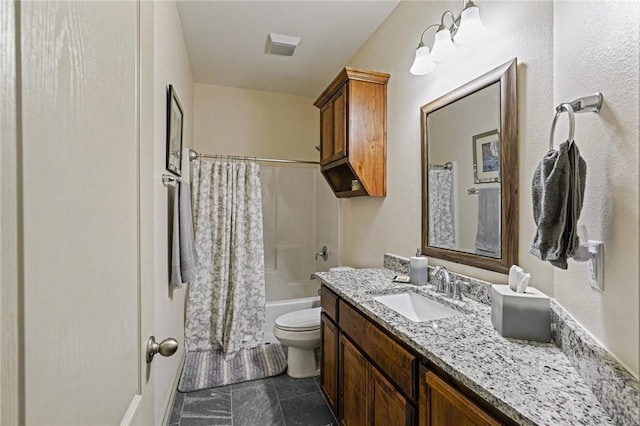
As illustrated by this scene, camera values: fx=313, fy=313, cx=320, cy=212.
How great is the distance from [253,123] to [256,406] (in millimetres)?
2761

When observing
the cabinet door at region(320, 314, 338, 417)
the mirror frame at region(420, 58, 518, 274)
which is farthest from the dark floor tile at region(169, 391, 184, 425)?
the mirror frame at region(420, 58, 518, 274)

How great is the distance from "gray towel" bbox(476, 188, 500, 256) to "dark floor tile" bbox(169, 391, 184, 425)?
2.01 meters

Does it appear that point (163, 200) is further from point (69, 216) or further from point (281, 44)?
point (281, 44)

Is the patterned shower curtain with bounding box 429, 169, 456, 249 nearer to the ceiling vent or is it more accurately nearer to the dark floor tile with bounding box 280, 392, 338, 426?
the dark floor tile with bounding box 280, 392, 338, 426

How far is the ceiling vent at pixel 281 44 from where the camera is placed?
247 centimetres

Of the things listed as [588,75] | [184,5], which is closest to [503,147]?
[588,75]

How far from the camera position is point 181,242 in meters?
2.02

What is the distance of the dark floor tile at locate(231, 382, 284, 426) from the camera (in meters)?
1.93

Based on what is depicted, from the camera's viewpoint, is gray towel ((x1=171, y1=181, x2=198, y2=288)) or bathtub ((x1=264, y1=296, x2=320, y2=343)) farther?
bathtub ((x1=264, y1=296, x2=320, y2=343))

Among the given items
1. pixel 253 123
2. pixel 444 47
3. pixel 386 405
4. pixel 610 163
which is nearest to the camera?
pixel 610 163

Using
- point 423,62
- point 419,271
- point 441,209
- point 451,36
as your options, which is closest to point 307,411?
point 419,271

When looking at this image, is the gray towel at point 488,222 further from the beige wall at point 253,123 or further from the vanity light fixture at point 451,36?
the beige wall at point 253,123

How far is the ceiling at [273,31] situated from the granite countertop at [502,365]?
1979 millimetres

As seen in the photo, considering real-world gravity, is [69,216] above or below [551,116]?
below
